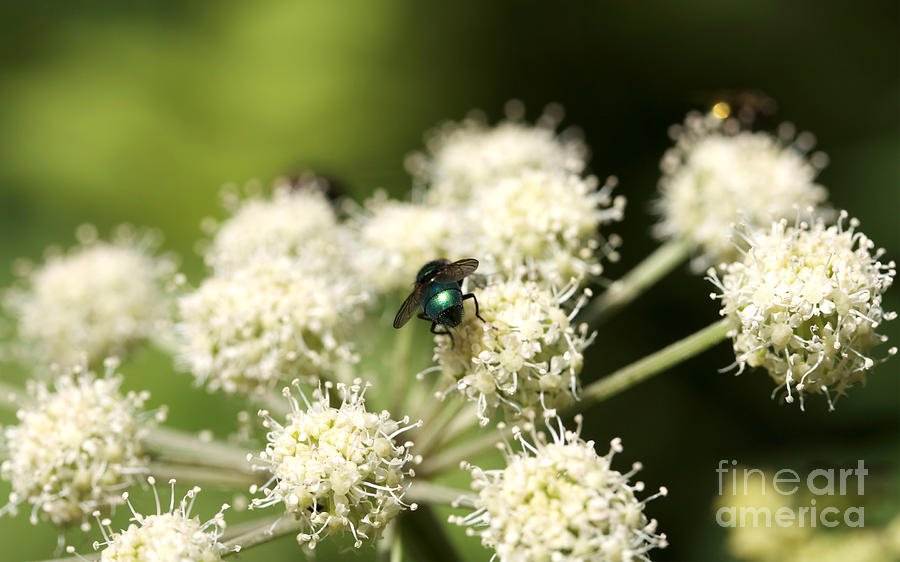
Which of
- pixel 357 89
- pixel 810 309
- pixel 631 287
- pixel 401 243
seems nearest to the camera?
pixel 810 309

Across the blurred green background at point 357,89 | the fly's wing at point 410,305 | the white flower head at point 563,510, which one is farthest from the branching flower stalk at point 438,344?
the blurred green background at point 357,89

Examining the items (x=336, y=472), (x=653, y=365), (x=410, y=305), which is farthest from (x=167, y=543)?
(x=653, y=365)

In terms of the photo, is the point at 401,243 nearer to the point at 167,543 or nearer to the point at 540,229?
the point at 540,229

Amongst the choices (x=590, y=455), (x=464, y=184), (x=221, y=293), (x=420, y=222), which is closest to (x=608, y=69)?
(x=464, y=184)

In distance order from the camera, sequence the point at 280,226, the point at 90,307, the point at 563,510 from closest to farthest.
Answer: the point at 563,510, the point at 280,226, the point at 90,307

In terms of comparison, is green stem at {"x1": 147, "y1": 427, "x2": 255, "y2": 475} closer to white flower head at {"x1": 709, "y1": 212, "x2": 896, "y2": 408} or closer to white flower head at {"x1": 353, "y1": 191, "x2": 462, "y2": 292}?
white flower head at {"x1": 353, "y1": 191, "x2": 462, "y2": 292}

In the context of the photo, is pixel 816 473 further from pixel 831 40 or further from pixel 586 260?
pixel 831 40

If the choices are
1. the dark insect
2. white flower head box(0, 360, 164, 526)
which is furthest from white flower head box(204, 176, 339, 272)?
the dark insect
